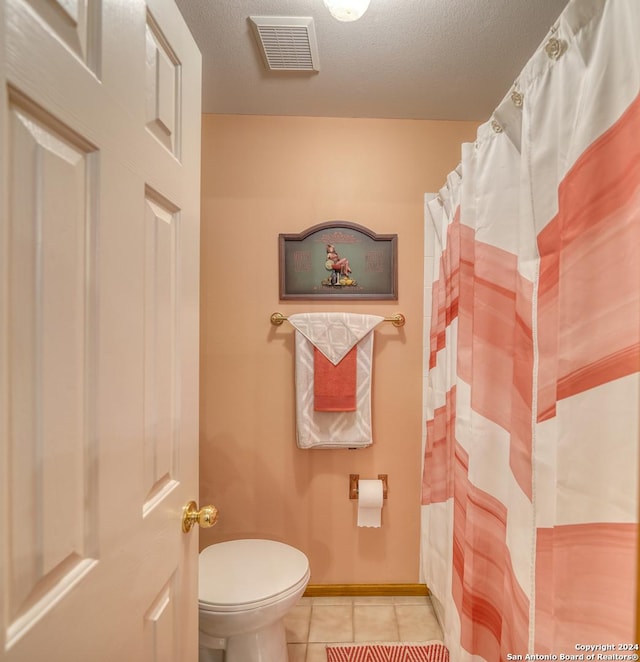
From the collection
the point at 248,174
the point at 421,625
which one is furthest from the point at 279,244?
the point at 421,625

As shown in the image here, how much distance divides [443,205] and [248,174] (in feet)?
3.10

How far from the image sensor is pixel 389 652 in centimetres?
166

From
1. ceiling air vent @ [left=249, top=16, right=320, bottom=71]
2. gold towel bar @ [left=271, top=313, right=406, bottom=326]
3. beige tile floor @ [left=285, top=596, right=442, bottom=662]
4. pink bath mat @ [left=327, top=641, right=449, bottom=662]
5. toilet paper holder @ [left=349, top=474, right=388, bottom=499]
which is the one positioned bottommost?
beige tile floor @ [left=285, top=596, right=442, bottom=662]

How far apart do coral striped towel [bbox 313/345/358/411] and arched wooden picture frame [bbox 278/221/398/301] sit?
32 cm

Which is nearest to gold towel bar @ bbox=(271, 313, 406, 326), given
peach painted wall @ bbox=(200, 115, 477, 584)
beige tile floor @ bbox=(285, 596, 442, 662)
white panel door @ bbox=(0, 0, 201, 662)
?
peach painted wall @ bbox=(200, 115, 477, 584)

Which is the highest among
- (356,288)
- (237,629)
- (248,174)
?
(248,174)

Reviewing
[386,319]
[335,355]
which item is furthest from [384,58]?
[335,355]

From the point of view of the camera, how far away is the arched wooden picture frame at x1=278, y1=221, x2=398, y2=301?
2.00m

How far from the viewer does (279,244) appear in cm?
199

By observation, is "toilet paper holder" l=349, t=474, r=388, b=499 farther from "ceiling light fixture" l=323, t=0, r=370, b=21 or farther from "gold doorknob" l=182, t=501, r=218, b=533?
"ceiling light fixture" l=323, t=0, r=370, b=21

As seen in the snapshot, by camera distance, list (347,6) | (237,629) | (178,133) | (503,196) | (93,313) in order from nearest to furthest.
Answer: (93,313), (178,133), (503,196), (347,6), (237,629)

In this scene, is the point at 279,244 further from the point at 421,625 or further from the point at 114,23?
the point at 421,625

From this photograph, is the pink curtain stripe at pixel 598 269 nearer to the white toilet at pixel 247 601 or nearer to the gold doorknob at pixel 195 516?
the gold doorknob at pixel 195 516

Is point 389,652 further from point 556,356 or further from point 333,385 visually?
point 556,356
